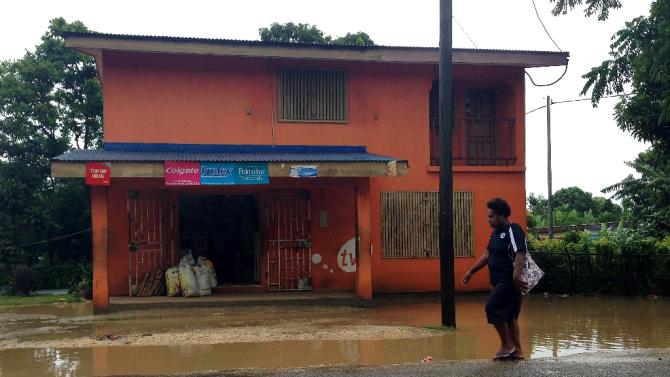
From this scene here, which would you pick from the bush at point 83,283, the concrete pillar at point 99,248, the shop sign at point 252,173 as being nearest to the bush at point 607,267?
the shop sign at point 252,173

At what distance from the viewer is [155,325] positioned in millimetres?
11266

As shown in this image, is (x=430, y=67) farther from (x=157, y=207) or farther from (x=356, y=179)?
(x=157, y=207)

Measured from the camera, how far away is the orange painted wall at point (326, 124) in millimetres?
14070

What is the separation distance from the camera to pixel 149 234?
558 inches

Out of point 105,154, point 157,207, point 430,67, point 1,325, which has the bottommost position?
point 1,325

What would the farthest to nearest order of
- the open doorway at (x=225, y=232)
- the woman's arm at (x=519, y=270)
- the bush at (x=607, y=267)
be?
the open doorway at (x=225, y=232) → the bush at (x=607, y=267) → the woman's arm at (x=519, y=270)

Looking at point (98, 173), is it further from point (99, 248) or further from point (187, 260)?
point (187, 260)

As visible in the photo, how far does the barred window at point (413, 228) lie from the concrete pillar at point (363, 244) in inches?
63.1

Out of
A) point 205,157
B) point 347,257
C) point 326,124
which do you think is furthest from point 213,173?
point 347,257

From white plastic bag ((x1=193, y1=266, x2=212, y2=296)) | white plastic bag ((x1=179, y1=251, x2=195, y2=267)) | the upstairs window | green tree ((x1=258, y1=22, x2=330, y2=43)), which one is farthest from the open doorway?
green tree ((x1=258, y1=22, x2=330, y2=43))

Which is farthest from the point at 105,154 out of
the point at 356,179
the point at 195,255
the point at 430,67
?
the point at 430,67

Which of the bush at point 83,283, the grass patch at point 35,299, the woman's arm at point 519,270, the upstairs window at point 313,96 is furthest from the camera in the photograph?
the bush at point 83,283

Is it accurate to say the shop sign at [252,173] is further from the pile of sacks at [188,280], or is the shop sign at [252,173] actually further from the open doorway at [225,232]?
the open doorway at [225,232]

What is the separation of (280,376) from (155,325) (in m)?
5.47
